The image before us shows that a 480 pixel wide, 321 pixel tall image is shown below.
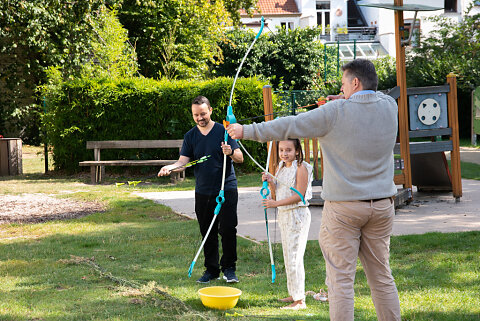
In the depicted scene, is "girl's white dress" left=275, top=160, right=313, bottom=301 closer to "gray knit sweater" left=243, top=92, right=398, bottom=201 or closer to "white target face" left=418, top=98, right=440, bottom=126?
"gray knit sweater" left=243, top=92, right=398, bottom=201

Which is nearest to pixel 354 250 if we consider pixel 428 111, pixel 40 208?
pixel 428 111

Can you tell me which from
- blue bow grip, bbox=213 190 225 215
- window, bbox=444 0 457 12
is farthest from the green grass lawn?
window, bbox=444 0 457 12

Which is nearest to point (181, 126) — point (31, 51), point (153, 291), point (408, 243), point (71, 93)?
point (71, 93)

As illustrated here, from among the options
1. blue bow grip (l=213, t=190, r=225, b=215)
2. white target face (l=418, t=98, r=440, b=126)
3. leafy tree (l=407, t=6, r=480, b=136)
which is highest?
leafy tree (l=407, t=6, r=480, b=136)

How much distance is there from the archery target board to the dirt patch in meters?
5.15

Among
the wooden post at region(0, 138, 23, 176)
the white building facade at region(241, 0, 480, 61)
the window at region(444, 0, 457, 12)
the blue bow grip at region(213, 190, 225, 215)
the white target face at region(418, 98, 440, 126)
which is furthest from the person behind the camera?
the window at region(444, 0, 457, 12)

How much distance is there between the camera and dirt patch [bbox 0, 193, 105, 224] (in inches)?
348

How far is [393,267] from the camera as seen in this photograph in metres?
5.44

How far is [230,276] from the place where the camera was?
5.05 m

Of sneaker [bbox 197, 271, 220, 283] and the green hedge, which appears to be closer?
sneaker [bbox 197, 271, 220, 283]

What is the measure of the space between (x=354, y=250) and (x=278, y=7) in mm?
41325

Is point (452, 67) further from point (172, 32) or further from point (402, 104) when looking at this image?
point (402, 104)

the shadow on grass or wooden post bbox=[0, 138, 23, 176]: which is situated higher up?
wooden post bbox=[0, 138, 23, 176]

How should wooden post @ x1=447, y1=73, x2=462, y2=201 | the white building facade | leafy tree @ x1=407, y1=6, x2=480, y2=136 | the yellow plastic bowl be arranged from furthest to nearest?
the white building facade, leafy tree @ x1=407, y1=6, x2=480, y2=136, wooden post @ x1=447, y1=73, x2=462, y2=201, the yellow plastic bowl
